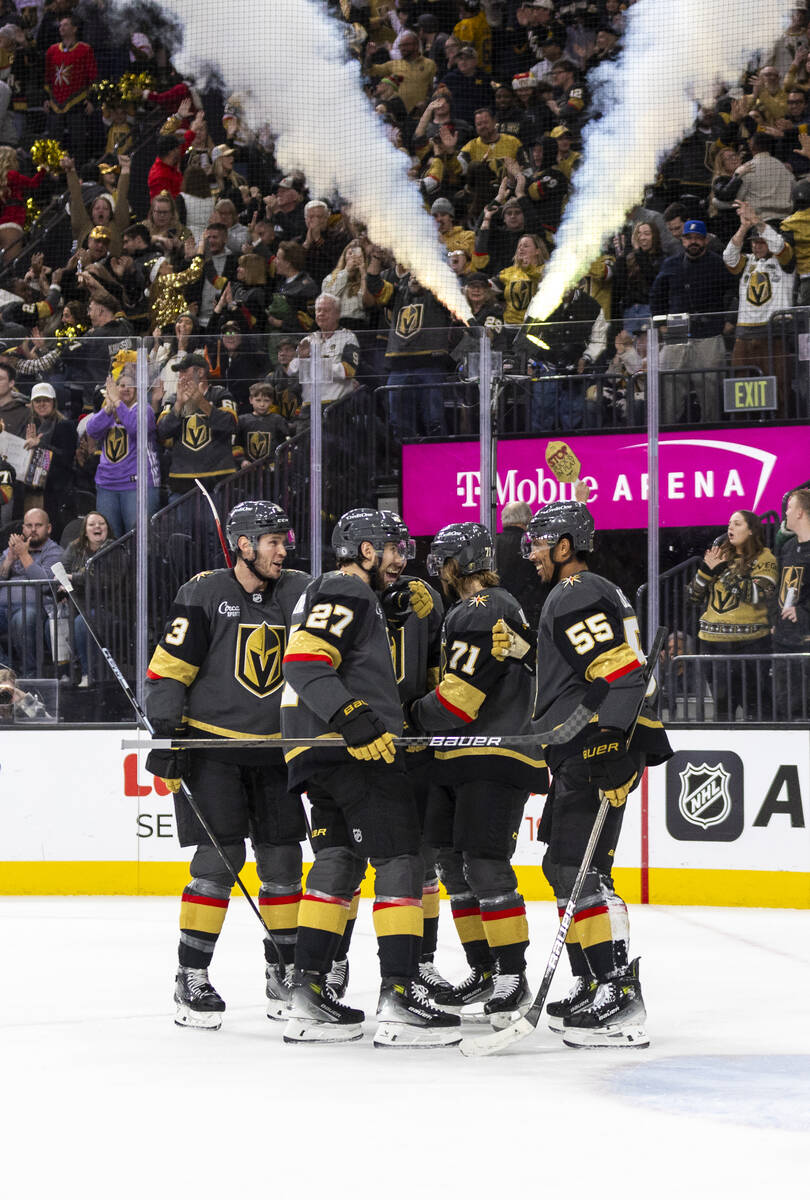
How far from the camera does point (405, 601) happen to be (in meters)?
4.21

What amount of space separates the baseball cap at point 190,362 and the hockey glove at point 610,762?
382cm

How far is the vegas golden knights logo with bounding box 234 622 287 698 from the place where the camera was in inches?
170

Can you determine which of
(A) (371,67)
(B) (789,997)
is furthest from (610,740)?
(A) (371,67)

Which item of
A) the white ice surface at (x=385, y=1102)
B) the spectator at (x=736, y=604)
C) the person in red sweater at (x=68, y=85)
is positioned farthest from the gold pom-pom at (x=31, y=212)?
the white ice surface at (x=385, y=1102)

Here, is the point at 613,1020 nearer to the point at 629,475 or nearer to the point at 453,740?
the point at 453,740

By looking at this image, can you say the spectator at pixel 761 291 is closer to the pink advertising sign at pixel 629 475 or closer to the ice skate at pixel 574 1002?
the pink advertising sign at pixel 629 475

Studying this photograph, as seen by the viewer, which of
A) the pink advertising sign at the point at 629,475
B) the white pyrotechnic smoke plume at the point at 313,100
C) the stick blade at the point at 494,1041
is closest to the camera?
the stick blade at the point at 494,1041

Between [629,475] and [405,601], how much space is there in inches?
112

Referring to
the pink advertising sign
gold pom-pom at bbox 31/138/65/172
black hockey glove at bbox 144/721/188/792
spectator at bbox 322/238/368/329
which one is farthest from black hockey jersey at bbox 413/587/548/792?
gold pom-pom at bbox 31/138/65/172

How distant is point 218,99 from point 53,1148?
9773 millimetres

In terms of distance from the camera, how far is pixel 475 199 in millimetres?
9852

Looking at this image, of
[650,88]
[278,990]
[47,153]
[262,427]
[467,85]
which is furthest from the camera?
[47,153]

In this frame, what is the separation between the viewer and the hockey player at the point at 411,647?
13.6 ft

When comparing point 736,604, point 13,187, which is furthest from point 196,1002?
point 13,187
